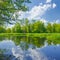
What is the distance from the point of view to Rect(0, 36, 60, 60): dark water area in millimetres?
3359

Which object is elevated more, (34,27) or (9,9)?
(9,9)

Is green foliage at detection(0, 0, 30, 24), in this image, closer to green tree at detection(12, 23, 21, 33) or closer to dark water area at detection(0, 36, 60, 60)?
green tree at detection(12, 23, 21, 33)

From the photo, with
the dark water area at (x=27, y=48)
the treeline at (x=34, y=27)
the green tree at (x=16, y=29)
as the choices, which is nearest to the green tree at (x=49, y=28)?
the treeline at (x=34, y=27)

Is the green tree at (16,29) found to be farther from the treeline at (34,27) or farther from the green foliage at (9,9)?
the green foliage at (9,9)

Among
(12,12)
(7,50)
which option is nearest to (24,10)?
(12,12)

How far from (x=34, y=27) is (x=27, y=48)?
324 mm

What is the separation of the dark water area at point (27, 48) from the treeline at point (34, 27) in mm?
117

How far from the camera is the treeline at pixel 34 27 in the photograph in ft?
11.4

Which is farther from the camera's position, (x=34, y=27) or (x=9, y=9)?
(x=9, y=9)

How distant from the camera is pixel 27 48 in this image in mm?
3430

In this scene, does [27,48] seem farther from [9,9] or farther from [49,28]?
[9,9]

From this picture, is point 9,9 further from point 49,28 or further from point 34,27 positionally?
point 49,28

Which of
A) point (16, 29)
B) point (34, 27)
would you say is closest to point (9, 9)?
point (16, 29)

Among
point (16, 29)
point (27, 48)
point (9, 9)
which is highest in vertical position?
point (9, 9)
